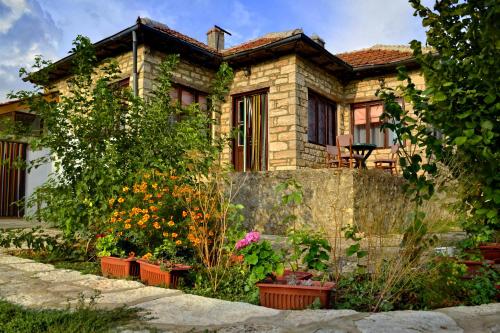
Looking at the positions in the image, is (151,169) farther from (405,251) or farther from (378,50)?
(378,50)

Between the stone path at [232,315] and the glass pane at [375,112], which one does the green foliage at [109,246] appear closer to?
the stone path at [232,315]

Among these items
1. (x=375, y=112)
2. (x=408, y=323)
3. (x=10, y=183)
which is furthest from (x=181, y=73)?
(x=408, y=323)

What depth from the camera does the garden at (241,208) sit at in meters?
2.55

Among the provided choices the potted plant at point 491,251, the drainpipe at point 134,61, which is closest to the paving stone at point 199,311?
the potted plant at point 491,251

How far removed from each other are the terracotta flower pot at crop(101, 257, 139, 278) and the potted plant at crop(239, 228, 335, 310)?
1133 millimetres

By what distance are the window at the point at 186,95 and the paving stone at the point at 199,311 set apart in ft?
21.0

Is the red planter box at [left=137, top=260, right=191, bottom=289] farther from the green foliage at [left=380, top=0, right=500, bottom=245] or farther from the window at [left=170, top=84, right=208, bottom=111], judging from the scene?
the window at [left=170, top=84, right=208, bottom=111]

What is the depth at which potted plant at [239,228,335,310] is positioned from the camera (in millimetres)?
2373

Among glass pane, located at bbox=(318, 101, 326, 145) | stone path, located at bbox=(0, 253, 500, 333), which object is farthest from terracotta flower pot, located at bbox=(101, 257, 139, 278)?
glass pane, located at bbox=(318, 101, 326, 145)

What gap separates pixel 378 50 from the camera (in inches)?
A: 436

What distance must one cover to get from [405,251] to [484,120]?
2.99ft

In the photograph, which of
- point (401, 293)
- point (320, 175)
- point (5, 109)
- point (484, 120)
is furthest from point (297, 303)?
point (5, 109)

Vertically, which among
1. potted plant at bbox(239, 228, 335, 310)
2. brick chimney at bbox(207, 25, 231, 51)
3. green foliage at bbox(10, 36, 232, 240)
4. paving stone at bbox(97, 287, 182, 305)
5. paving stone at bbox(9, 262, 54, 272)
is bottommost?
paving stone at bbox(97, 287, 182, 305)

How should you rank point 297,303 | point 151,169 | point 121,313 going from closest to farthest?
point 121,313, point 297,303, point 151,169
